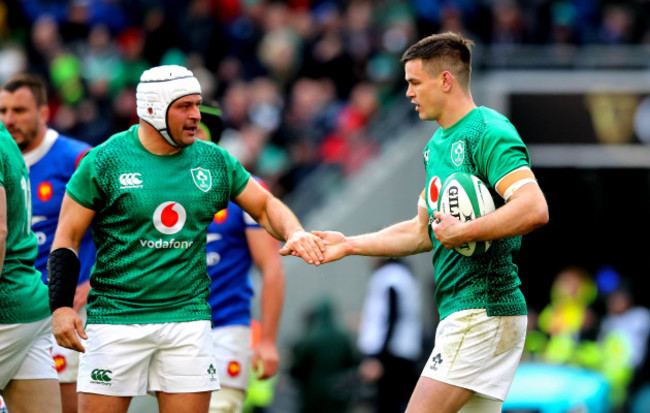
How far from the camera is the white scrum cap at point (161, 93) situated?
696cm

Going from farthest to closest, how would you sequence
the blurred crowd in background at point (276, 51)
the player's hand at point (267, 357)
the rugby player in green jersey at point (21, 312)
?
1. the blurred crowd in background at point (276, 51)
2. the player's hand at point (267, 357)
3. the rugby player in green jersey at point (21, 312)

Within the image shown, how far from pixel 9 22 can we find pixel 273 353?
14.6 metres

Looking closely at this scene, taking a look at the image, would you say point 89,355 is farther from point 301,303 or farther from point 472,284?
point 301,303

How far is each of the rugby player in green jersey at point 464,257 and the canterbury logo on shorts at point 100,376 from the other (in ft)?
4.01

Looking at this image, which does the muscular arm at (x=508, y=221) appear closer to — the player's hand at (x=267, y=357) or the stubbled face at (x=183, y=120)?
the stubbled face at (x=183, y=120)

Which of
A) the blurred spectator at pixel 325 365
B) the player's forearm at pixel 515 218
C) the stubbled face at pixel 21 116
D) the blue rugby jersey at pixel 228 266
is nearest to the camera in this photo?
the player's forearm at pixel 515 218

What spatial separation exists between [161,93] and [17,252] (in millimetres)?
1294

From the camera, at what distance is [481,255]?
22.5 ft

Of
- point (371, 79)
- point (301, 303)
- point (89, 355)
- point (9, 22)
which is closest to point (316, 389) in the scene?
point (301, 303)

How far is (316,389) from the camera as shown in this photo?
15.0 meters

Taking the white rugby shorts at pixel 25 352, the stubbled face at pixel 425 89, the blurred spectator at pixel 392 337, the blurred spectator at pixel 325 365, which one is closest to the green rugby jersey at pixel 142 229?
the white rugby shorts at pixel 25 352

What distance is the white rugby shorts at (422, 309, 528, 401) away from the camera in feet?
22.3

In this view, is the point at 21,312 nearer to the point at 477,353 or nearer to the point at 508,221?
the point at 477,353

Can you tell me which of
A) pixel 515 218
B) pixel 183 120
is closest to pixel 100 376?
pixel 183 120
